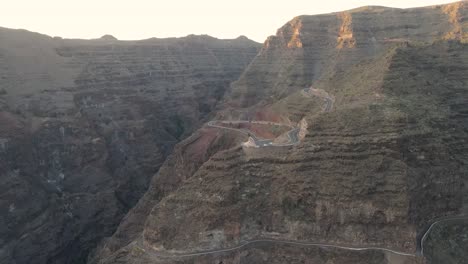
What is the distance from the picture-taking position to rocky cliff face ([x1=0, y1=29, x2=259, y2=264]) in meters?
77.8

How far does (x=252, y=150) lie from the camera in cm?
5769

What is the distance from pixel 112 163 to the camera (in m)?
99.9

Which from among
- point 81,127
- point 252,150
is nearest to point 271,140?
point 252,150

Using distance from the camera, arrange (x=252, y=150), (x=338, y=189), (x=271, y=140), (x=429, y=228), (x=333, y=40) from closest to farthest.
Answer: (x=338, y=189), (x=429, y=228), (x=252, y=150), (x=271, y=140), (x=333, y=40)

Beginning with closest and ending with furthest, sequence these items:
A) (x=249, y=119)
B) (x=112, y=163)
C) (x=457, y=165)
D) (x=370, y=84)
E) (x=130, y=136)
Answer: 1. (x=457, y=165)
2. (x=370, y=84)
3. (x=249, y=119)
4. (x=112, y=163)
5. (x=130, y=136)

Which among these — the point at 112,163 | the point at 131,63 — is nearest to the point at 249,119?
the point at 112,163

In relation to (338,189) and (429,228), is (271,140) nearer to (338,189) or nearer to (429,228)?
(338,189)

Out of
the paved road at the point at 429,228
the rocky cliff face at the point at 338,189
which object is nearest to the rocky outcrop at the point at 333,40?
the rocky cliff face at the point at 338,189

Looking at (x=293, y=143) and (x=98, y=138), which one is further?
(x=98, y=138)

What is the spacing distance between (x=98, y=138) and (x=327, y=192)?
6833 cm

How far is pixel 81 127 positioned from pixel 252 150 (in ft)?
192

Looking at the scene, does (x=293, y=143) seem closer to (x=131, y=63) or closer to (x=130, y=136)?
(x=130, y=136)

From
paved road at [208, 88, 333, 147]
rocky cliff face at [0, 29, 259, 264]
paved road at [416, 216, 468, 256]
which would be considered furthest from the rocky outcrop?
paved road at [416, 216, 468, 256]

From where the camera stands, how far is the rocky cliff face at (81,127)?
255ft
